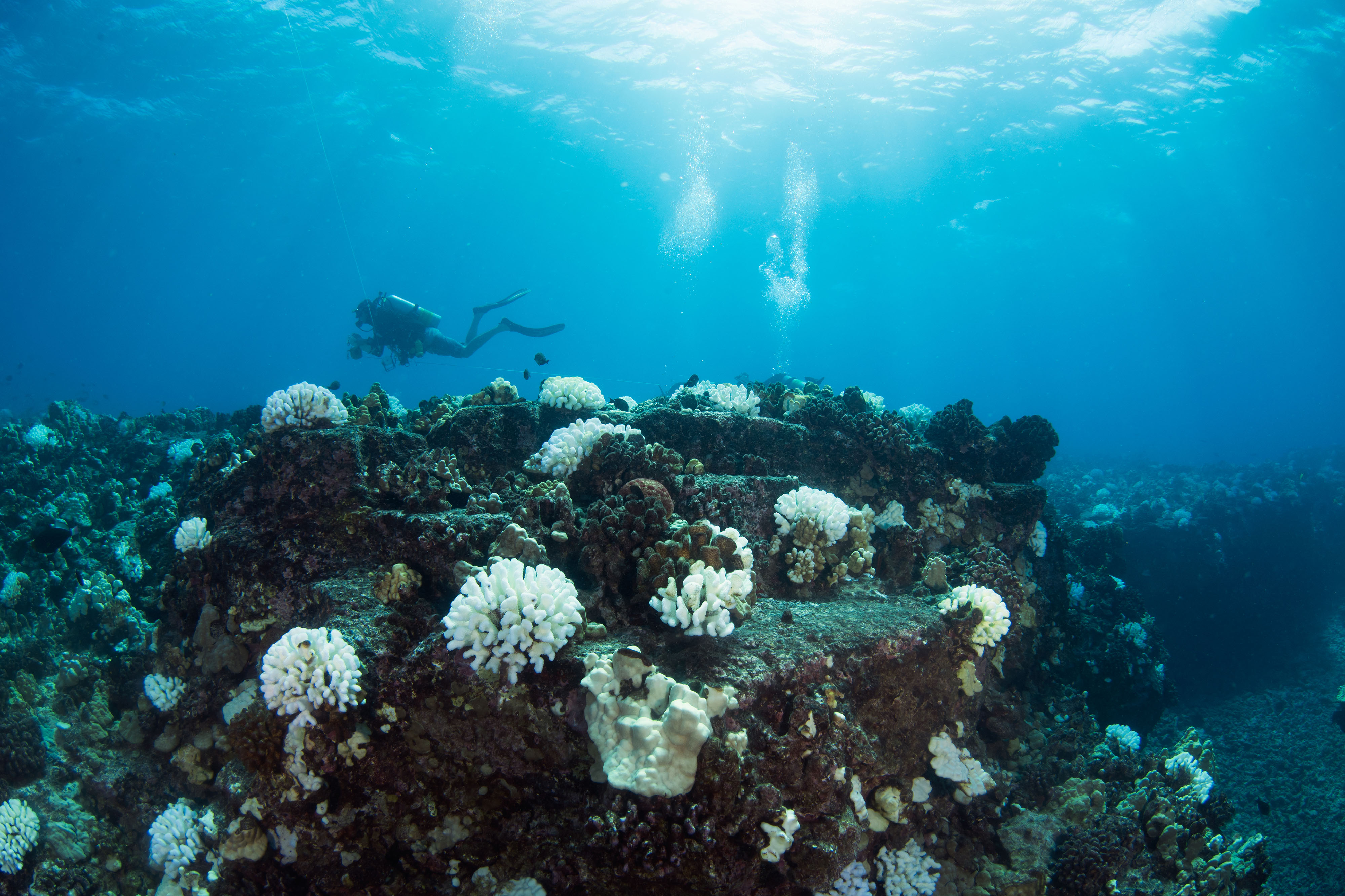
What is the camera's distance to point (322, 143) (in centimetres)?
4694

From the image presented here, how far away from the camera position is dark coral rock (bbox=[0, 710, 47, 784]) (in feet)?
17.8

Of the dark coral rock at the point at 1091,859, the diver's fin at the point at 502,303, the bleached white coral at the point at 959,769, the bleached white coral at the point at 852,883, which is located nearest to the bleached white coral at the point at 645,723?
the bleached white coral at the point at 852,883

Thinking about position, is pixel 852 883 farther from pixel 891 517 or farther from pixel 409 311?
pixel 409 311

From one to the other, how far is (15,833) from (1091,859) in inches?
384

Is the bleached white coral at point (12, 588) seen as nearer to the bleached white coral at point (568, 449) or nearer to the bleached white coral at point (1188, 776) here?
the bleached white coral at point (568, 449)

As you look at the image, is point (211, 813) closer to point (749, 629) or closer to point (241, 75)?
point (749, 629)

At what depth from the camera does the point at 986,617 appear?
4.72m

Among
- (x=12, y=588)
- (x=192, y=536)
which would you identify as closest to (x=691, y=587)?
(x=192, y=536)

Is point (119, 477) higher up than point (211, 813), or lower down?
lower down

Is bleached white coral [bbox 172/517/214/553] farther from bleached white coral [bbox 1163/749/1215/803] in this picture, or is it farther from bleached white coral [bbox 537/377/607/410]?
bleached white coral [bbox 1163/749/1215/803]

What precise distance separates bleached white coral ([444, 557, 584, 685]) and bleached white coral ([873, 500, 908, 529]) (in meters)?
4.66

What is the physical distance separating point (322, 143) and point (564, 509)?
58.9 meters

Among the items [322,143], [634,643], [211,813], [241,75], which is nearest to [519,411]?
[634,643]

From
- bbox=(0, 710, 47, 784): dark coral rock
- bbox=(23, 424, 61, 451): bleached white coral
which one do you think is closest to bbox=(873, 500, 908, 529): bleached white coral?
bbox=(0, 710, 47, 784): dark coral rock
